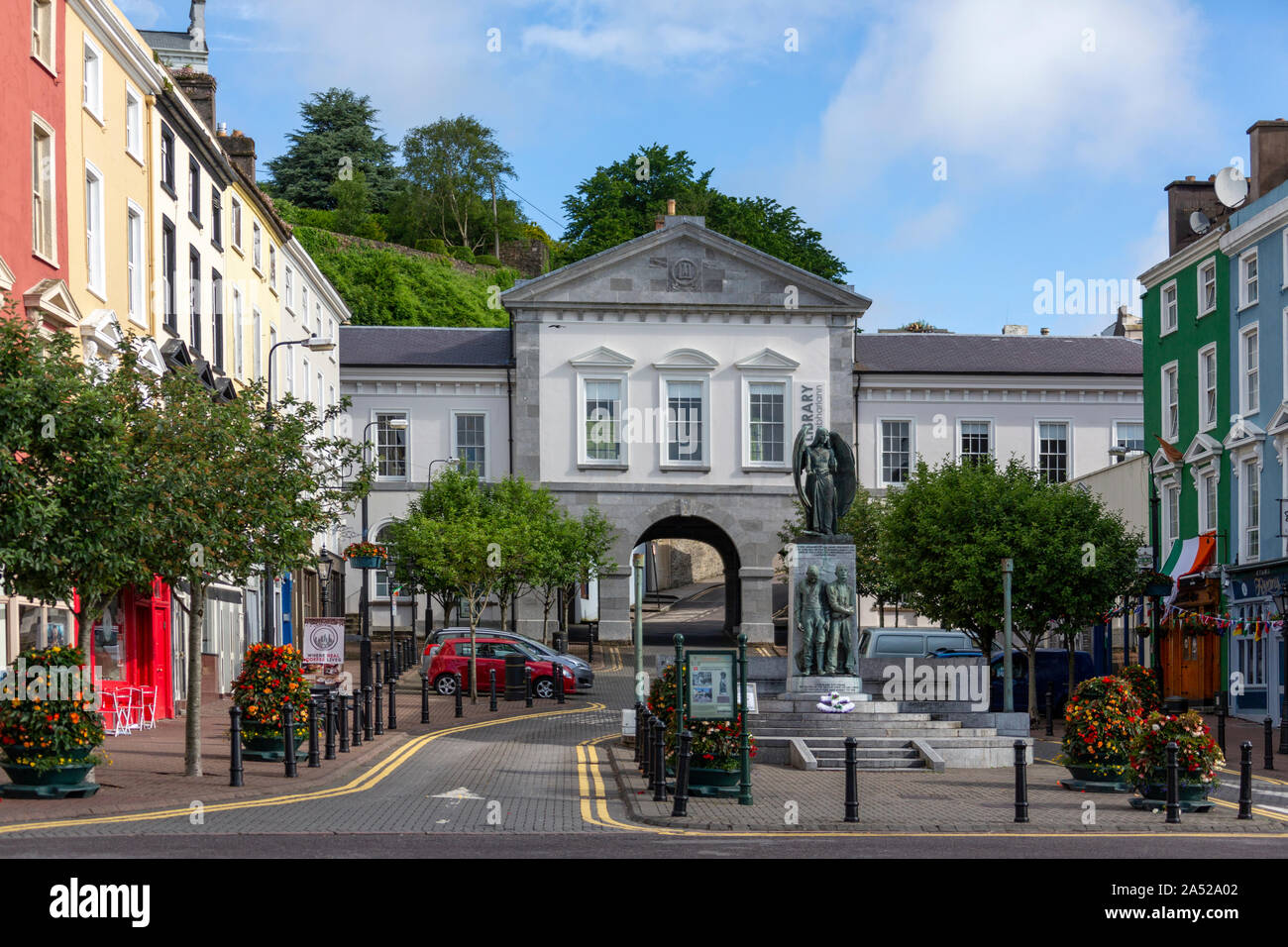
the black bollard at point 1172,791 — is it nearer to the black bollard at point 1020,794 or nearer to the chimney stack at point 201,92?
the black bollard at point 1020,794

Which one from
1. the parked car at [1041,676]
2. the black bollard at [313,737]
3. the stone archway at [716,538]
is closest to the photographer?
the black bollard at [313,737]

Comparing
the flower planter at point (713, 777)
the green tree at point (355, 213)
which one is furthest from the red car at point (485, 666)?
the green tree at point (355, 213)

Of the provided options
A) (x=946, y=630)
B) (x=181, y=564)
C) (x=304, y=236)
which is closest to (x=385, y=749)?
(x=181, y=564)

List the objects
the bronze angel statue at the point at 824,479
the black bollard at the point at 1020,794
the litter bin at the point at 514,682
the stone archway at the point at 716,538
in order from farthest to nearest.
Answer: the stone archway at the point at 716,538, the litter bin at the point at 514,682, the bronze angel statue at the point at 824,479, the black bollard at the point at 1020,794

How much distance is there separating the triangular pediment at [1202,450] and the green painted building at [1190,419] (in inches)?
1.0

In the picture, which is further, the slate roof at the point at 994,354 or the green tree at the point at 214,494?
the slate roof at the point at 994,354

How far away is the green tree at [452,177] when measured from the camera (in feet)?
323

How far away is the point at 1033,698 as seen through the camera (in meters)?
34.8

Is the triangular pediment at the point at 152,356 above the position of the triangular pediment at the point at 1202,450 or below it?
above

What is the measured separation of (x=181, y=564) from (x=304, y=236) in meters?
65.2

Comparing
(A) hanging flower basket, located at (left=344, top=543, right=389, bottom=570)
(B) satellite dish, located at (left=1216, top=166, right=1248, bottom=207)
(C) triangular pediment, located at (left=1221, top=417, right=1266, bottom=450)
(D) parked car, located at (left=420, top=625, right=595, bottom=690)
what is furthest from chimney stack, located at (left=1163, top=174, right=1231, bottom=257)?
(A) hanging flower basket, located at (left=344, top=543, right=389, bottom=570)

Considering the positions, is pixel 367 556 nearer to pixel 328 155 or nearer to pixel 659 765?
pixel 659 765

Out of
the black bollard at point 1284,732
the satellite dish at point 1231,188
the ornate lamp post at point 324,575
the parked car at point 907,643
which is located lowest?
the black bollard at point 1284,732
